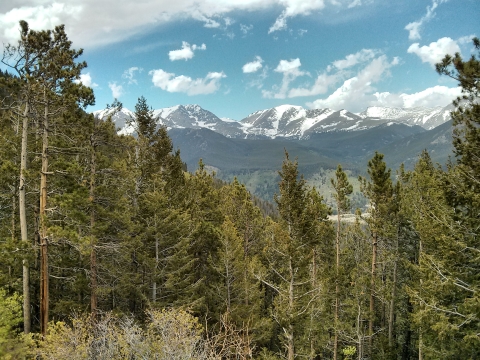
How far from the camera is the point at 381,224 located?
2233 cm

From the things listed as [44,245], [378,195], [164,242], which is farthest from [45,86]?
[378,195]

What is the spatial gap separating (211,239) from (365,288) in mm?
12117

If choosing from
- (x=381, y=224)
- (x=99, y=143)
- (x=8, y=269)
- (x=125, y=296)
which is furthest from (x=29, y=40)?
(x=381, y=224)

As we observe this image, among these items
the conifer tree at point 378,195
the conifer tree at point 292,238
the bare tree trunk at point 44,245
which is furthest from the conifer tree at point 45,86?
the conifer tree at point 378,195

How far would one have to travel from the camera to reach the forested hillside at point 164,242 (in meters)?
11.6

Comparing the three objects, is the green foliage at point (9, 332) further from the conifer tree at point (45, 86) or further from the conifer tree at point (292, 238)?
the conifer tree at point (292, 238)

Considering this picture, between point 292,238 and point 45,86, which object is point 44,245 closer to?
point 45,86

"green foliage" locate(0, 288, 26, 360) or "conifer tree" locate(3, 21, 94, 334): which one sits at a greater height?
"conifer tree" locate(3, 21, 94, 334)

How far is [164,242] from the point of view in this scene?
19.3m

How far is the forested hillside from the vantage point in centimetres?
1159

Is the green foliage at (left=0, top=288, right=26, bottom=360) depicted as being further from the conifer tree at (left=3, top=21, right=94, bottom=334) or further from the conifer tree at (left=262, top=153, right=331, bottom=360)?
the conifer tree at (left=262, top=153, right=331, bottom=360)

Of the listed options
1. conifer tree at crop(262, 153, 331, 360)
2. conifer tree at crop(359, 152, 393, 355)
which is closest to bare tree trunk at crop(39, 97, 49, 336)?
conifer tree at crop(262, 153, 331, 360)

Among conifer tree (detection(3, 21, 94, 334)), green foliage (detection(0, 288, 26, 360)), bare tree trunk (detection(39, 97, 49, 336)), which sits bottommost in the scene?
green foliage (detection(0, 288, 26, 360))

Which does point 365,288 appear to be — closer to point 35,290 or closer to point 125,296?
point 125,296
